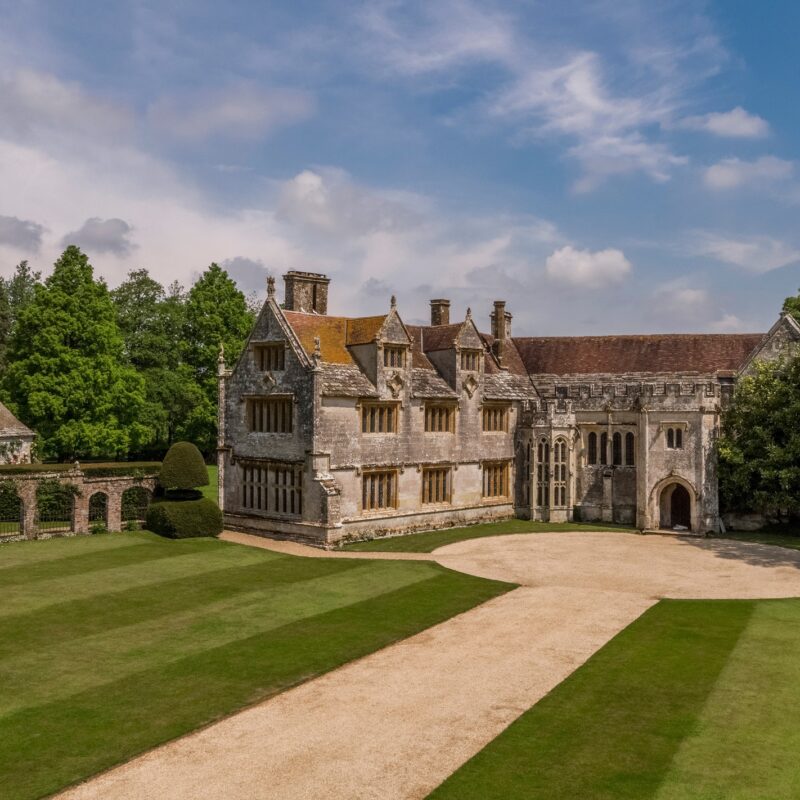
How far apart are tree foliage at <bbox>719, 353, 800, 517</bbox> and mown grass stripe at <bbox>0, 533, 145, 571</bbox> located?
26.0 m

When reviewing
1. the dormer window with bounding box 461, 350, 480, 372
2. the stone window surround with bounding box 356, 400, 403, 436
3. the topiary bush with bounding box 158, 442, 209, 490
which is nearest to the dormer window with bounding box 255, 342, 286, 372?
the stone window surround with bounding box 356, 400, 403, 436

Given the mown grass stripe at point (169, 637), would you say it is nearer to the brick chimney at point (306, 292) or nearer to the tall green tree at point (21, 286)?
the brick chimney at point (306, 292)

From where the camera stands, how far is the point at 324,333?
37.7 meters

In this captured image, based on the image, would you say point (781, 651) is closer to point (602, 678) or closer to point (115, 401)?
point (602, 678)

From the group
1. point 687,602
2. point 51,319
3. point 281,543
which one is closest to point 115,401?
point 51,319

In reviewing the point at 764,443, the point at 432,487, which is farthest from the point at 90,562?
the point at 764,443

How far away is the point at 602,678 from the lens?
58.1 ft

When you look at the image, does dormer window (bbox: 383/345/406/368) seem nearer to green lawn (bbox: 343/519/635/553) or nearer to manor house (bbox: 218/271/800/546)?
manor house (bbox: 218/271/800/546)

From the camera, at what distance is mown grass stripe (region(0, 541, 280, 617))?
24.1 metres

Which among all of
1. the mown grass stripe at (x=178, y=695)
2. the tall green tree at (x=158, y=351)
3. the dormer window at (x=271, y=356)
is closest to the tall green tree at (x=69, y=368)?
the tall green tree at (x=158, y=351)

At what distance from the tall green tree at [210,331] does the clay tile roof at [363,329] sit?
2427cm

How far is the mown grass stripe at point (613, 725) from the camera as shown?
1270cm

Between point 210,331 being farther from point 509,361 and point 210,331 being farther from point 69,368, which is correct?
point 509,361

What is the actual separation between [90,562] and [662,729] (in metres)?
21.6
